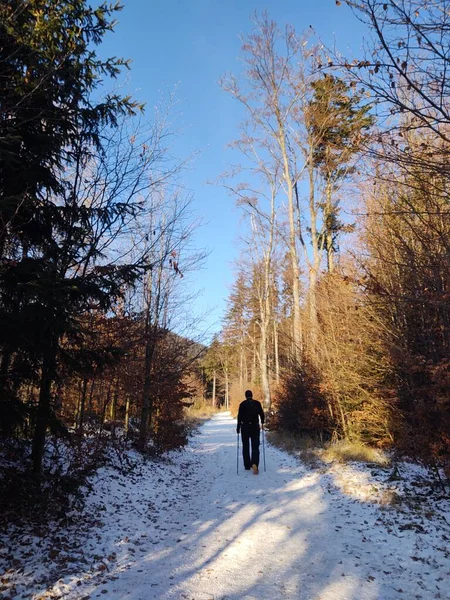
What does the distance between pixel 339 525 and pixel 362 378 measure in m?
5.04

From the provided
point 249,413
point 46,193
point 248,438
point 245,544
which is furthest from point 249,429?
point 46,193

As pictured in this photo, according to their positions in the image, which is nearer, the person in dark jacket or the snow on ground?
the snow on ground

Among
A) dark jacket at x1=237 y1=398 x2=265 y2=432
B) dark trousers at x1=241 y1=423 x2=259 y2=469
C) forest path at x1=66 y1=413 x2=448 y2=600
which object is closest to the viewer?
forest path at x1=66 y1=413 x2=448 y2=600

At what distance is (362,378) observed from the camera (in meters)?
10.2

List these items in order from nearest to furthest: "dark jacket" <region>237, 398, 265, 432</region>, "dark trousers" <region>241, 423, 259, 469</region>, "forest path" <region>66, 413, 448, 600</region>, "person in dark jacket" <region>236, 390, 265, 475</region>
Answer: "forest path" <region>66, 413, 448, 600</region> → "person in dark jacket" <region>236, 390, 265, 475</region> → "dark trousers" <region>241, 423, 259, 469</region> → "dark jacket" <region>237, 398, 265, 432</region>

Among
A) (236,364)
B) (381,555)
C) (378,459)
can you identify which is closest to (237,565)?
(381,555)

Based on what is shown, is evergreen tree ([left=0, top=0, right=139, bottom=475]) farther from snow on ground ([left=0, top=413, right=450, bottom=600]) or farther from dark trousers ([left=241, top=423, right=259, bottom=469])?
dark trousers ([left=241, top=423, right=259, bottom=469])

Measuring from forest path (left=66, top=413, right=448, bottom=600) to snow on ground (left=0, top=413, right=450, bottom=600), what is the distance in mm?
15

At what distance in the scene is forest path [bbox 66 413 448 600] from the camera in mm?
3889

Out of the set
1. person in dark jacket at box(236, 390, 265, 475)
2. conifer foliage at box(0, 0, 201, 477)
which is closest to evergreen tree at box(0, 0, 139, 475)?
conifer foliage at box(0, 0, 201, 477)

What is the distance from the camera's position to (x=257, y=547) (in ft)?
16.4

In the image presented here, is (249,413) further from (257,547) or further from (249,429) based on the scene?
(257,547)

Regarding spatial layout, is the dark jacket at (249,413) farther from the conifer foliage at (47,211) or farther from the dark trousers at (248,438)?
the conifer foliage at (47,211)

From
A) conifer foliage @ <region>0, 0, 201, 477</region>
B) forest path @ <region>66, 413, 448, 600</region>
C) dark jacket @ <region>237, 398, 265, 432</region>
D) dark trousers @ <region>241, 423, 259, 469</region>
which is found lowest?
forest path @ <region>66, 413, 448, 600</region>
